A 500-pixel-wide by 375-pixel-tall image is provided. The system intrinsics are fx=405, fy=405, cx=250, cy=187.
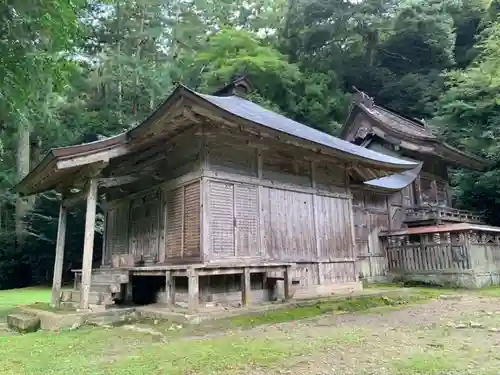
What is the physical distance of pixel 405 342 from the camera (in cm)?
527

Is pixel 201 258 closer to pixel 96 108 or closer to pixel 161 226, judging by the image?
pixel 161 226

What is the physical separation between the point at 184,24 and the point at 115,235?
26286mm

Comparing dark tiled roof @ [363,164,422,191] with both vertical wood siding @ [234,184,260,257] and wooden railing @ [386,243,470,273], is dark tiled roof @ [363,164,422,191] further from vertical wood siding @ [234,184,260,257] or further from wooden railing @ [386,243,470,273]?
vertical wood siding @ [234,184,260,257]

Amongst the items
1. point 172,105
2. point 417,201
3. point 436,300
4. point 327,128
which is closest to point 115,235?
point 172,105

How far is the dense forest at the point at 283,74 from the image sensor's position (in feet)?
62.7

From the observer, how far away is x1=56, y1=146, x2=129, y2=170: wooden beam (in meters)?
7.75

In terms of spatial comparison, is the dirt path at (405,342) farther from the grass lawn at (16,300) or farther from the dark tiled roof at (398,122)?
the dark tiled roof at (398,122)

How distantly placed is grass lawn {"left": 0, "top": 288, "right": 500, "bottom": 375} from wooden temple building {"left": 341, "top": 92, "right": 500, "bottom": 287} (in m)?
4.91

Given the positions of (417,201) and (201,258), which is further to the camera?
(417,201)

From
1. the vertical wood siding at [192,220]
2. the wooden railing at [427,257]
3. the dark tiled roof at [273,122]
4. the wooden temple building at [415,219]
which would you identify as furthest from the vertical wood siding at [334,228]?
the wooden railing at [427,257]

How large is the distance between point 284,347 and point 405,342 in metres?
1.59

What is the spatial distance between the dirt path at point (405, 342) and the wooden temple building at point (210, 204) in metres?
1.96

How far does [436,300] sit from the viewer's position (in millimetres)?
9953

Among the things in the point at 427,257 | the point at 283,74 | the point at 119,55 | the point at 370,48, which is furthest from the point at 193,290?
the point at 370,48
